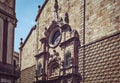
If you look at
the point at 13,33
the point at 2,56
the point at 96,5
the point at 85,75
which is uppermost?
the point at 96,5

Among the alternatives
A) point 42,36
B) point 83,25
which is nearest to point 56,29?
point 42,36

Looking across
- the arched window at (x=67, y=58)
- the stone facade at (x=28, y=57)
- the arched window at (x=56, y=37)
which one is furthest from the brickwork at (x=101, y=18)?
the stone facade at (x=28, y=57)

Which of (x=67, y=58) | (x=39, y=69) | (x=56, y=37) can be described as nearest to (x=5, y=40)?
(x=67, y=58)

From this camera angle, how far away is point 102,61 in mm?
19438

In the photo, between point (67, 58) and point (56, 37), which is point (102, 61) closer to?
point (67, 58)

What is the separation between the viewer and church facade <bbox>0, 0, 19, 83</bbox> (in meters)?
20.2

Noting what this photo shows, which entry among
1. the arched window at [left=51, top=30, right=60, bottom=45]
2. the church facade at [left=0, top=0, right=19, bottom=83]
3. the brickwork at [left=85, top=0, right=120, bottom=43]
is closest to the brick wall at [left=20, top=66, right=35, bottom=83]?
the arched window at [left=51, top=30, right=60, bottom=45]

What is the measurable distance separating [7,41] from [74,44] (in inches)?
187

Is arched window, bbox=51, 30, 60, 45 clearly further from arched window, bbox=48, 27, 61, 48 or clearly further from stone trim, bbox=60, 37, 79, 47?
stone trim, bbox=60, 37, 79, 47

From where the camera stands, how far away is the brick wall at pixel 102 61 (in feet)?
60.2

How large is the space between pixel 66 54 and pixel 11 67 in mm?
4661

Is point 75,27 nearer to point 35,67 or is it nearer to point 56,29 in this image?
point 56,29

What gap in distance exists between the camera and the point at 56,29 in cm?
2611

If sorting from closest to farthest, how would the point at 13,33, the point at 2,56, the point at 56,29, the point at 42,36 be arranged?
the point at 2,56
the point at 13,33
the point at 56,29
the point at 42,36
